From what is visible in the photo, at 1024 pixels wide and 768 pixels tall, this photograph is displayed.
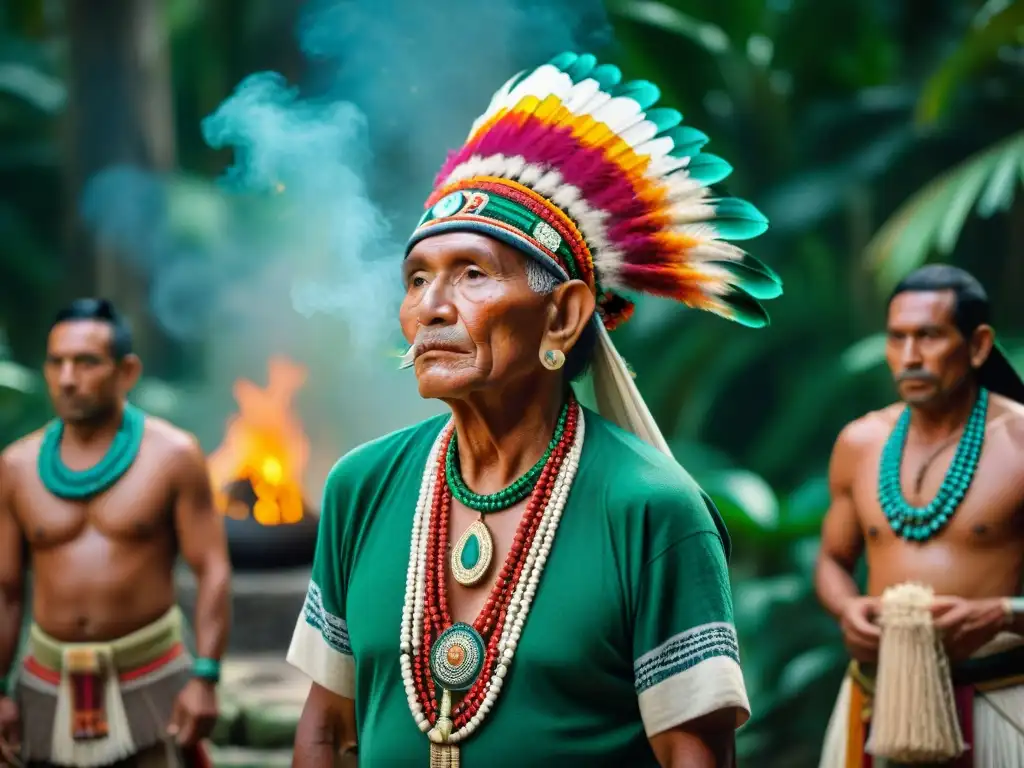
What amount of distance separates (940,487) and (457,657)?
2.24 m

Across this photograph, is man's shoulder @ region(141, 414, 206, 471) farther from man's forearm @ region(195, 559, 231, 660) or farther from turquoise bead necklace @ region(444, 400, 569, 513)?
turquoise bead necklace @ region(444, 400, 569, 513)

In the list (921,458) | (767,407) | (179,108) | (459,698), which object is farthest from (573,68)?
(179,108)

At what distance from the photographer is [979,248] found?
958 centimetres

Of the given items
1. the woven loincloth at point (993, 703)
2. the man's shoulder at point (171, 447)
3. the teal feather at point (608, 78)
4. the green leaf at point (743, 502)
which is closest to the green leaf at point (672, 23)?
the green leaf at point (743, 502)

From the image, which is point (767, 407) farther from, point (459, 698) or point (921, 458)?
point (459, 698)

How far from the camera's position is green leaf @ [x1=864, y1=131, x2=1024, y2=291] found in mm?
7262

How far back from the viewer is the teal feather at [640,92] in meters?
2.57

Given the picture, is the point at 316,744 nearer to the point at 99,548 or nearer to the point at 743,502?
the point at 99,548

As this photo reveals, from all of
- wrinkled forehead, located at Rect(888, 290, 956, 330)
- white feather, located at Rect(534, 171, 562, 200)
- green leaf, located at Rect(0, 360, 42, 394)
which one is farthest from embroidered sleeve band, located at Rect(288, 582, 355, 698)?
green leaf, located at Rect(0, 360, 42, 394)

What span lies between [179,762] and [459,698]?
272 centimetres

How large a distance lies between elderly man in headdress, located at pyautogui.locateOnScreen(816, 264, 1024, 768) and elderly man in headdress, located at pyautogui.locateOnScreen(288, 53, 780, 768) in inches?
71.7

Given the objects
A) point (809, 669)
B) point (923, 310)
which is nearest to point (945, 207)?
point (809, 669)

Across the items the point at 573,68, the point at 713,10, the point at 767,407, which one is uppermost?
the point at 713,10

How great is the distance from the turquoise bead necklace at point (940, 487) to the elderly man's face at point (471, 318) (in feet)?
6.77
